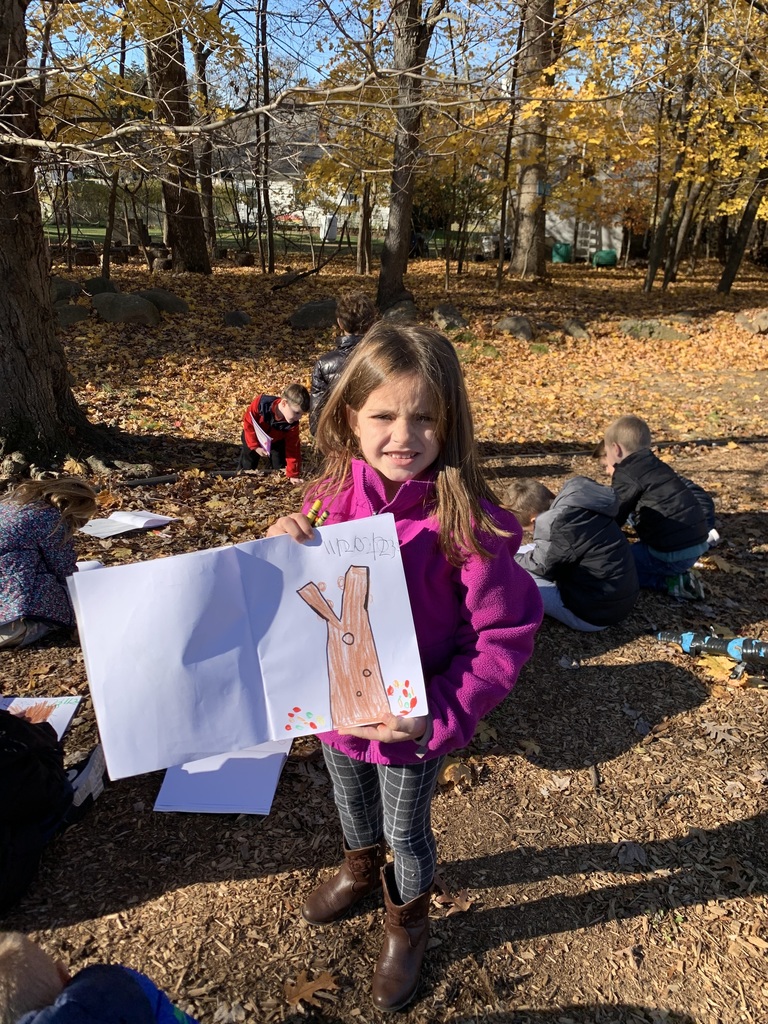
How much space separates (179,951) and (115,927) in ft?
0.84

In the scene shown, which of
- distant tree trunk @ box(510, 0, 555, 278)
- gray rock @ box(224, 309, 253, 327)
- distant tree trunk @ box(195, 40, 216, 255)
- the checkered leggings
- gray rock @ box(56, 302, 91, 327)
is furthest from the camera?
distant tree trunk @ box(510, 0, 555, 278)

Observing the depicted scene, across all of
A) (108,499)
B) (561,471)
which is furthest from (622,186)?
(108,499)

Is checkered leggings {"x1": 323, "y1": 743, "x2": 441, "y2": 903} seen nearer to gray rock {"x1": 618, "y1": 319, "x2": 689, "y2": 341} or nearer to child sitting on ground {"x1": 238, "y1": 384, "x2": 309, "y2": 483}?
child sitting on ground {"x1": 238, "y1": 384, "x2": 309, "y2": 483}

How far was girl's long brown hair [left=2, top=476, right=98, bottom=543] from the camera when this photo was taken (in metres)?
3.79

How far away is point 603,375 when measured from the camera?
11.9 meters

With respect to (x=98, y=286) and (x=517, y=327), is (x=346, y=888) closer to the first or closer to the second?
(x=517, y=327)

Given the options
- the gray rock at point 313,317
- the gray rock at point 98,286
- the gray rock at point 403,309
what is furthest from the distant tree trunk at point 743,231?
the gray rock at point 98,286

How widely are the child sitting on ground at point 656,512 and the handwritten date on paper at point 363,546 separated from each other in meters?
3.53

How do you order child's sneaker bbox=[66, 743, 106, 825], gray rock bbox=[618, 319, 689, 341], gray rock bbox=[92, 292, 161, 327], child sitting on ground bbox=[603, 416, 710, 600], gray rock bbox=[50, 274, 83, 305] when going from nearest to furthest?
child's sneaker bbox=[66, 743, 106, 825] < child sitting on ground bbox=[603, 416, 710, 600] < gray rock bbox=[92, 292, 161, 327] < gray rock bbox=[50, 274, 83, 305] < gray rock bbox=[618, 319, 689, 341]

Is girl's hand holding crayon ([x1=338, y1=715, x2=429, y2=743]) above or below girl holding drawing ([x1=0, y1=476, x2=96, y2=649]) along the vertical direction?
above

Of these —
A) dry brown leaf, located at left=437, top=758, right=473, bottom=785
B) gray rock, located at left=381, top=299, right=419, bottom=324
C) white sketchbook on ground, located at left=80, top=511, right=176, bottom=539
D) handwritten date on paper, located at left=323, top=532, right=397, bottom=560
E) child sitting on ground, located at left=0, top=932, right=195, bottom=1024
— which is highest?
handwritten date on paper, located at left=323, top=532, right=397, bottom=560

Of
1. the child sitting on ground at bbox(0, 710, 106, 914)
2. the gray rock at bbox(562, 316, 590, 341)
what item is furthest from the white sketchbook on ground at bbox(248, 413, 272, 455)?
the gray rock at bbox(562, 316, 590, 341)

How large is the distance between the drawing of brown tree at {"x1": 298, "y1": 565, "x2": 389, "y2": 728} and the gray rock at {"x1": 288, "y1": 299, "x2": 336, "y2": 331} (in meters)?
12.1

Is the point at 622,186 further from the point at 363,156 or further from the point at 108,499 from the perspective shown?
the point at 108,499
